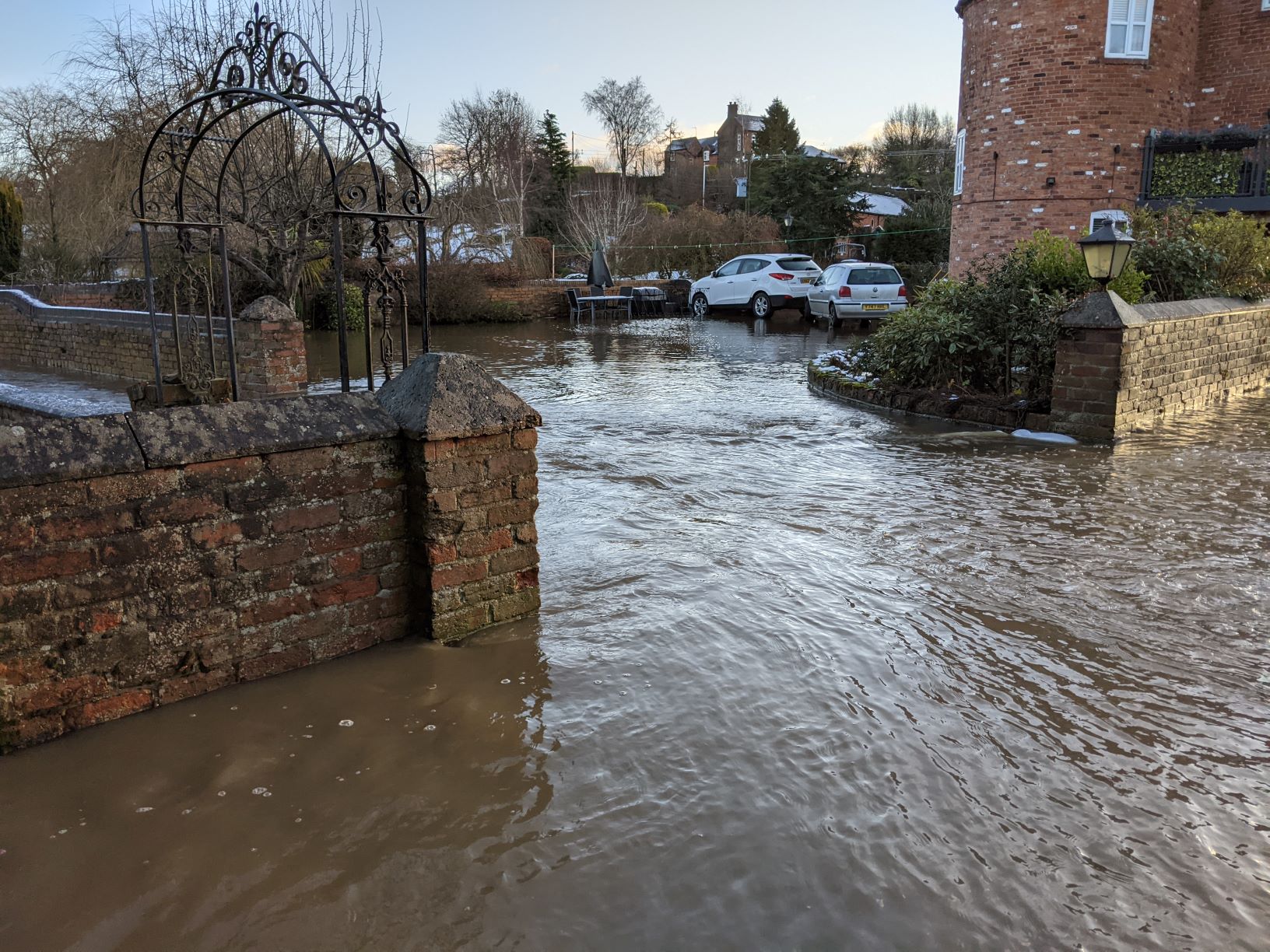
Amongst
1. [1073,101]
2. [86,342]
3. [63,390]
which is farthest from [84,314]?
[1073,101]

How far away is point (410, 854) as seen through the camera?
2.45 m

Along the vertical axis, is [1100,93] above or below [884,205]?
below

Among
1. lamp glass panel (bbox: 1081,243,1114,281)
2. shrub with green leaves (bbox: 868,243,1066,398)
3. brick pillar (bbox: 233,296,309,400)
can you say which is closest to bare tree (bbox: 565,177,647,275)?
brick pillar (bbox: 233,296,309,400)

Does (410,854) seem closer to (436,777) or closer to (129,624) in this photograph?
(436,777)

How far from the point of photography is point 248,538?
3.26 m

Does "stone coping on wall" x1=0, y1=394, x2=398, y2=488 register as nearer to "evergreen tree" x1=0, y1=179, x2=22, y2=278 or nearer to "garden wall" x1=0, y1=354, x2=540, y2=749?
"garden wall" x1=0, y1=354, x2=540, y2=749

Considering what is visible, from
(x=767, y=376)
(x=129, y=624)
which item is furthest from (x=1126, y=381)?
(x=129, y=624)

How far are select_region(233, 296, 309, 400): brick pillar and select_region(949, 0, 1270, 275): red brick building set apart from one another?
14414 mm

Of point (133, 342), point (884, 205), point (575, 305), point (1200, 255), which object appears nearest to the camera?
point (1200, 255)

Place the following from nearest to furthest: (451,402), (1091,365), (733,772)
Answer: (733,772)
(451,402)
(1091,365)

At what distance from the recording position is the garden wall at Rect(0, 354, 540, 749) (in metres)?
2.85

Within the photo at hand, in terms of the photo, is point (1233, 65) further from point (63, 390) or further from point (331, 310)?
point (63, 390)

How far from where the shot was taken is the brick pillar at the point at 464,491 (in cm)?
361

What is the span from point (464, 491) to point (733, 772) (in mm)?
1572
